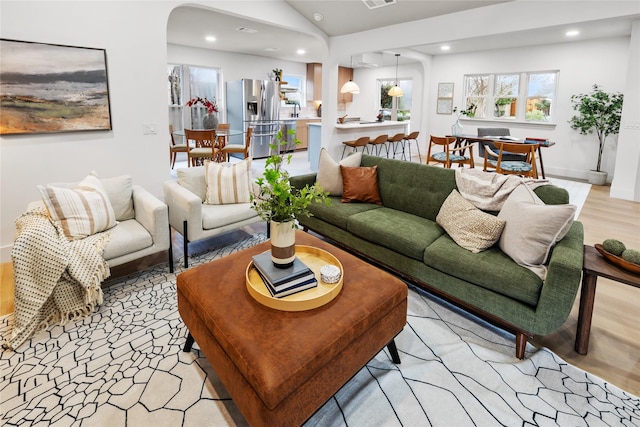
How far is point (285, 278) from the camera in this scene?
1.84 metres

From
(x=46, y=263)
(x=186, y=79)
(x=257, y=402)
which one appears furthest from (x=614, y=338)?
(x=186, y=79)

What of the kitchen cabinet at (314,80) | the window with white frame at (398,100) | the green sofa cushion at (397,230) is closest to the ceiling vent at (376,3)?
the green sofa cushion at (397,230)

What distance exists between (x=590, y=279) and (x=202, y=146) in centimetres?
562

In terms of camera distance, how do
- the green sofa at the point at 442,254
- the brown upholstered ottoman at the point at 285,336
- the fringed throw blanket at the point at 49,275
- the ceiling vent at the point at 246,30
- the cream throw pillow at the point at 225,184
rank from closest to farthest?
the brown upholstered ottoman at the point at 285,336, the green sofa at the point at 442,254, the fringed throw blanket at the point at 49,275, the cream throw pillow at the point at 225,184, the ceiling vent at the point at 246,30

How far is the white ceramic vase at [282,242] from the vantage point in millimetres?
1896

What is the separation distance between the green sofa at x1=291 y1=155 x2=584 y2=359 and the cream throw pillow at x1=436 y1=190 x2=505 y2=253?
6 centimetres

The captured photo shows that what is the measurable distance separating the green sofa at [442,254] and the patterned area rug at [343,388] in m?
0.24

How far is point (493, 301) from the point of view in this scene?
2227 mm

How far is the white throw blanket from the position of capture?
2.61m

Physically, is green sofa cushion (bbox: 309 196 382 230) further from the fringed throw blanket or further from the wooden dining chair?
the wooden dining chair

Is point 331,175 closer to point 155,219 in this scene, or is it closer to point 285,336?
point 155,219

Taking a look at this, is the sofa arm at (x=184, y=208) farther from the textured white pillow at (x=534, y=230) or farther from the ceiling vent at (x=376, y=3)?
the ceiling vent at (x=376, y=3)

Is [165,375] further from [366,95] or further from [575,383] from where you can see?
[366,95]

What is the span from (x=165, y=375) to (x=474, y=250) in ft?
6.69
